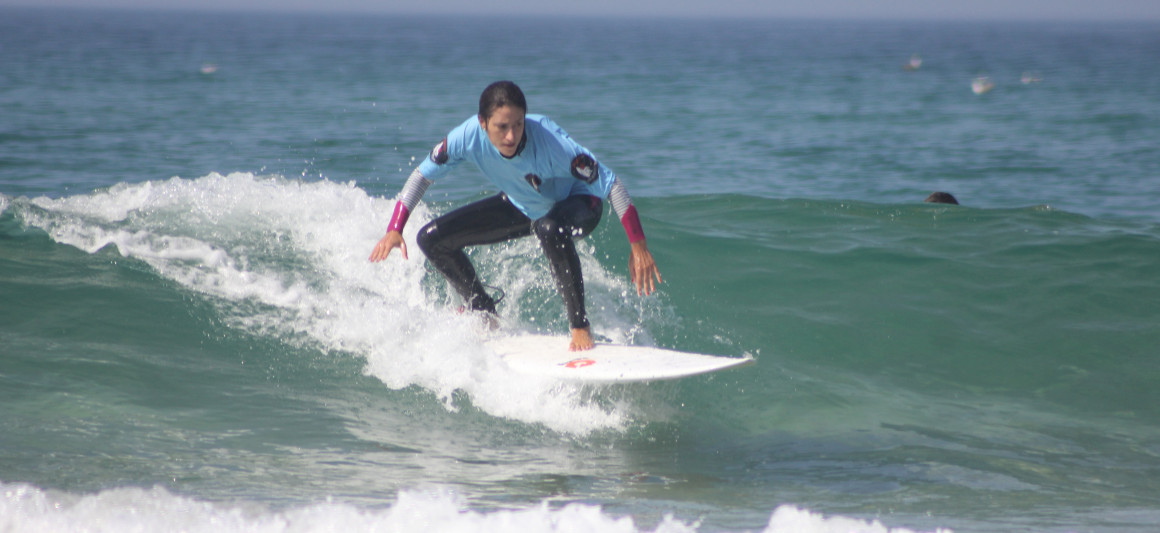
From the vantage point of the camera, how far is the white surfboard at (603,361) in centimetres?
471

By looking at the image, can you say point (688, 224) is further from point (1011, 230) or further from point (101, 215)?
point (101, 215)

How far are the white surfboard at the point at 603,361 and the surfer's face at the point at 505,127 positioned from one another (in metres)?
1.20

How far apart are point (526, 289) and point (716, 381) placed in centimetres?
180

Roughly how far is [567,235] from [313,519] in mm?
2161

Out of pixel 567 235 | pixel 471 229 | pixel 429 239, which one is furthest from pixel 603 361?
pixel 429 239

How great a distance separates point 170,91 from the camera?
94.0ft

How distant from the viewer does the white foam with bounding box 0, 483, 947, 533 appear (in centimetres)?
334

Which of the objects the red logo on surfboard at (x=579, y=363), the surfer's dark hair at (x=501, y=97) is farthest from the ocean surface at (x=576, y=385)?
the surfer's dark hair at (x=501, y=97)

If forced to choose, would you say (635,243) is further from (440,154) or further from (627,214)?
(440,154)

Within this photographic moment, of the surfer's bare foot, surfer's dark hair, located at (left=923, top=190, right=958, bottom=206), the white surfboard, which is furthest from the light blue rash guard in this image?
surfer's dark hair, located at (left=923, top=190, right=958, bottom=206)

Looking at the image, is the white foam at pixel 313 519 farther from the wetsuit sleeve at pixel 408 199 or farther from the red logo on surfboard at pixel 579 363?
the wetsuit sleeve at pixel 408 199

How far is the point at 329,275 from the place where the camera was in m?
7.20

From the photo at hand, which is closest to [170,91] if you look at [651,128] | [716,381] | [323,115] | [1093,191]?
[323,115]

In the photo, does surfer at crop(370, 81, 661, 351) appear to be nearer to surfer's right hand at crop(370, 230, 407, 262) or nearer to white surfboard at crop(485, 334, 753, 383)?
surfer's right hand at crop(370, 230, 407, 262)
